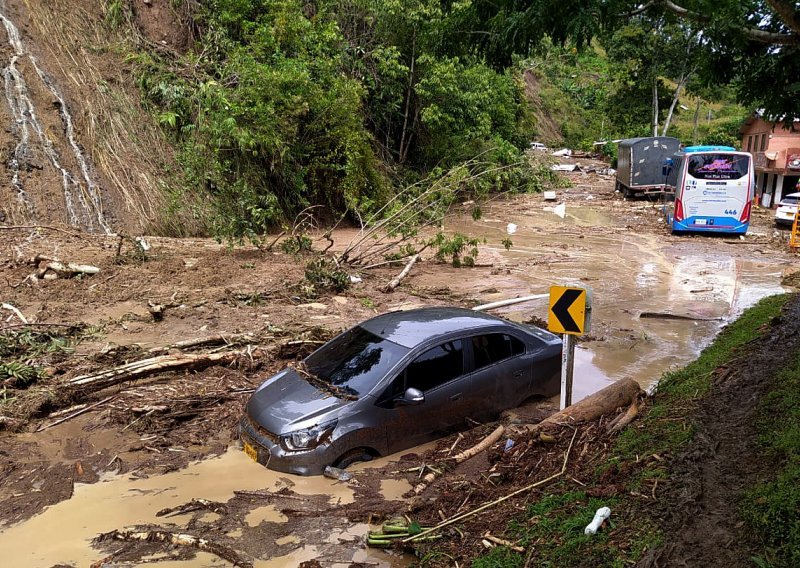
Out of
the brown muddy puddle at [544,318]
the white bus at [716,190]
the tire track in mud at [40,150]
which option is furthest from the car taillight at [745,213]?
the tire track in mud at [40,150]

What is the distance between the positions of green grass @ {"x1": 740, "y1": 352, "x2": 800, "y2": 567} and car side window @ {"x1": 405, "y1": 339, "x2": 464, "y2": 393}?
2.87 metres

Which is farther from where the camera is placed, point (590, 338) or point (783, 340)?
point (590, 338)

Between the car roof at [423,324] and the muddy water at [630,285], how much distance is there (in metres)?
2.16

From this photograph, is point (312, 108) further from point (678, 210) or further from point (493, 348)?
point (493, 348)

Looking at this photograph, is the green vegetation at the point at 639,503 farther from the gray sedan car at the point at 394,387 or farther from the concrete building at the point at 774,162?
the concrete building at the point at 774,162

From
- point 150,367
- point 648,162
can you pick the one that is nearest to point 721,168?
point 648,162

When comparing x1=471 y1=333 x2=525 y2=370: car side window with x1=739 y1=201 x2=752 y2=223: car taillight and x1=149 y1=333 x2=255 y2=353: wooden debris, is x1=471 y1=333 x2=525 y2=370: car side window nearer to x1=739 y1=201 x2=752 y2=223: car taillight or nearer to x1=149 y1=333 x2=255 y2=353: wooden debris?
x1=149 y1=333 x2=255 y2=353: wooden debris

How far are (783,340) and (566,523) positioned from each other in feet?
19.1

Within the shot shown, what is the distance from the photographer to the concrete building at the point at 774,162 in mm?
33312

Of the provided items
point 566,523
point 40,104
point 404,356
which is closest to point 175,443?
point 404,356

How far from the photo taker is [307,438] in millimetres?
6113

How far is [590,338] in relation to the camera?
448 inches

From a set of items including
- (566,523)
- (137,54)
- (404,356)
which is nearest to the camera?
(566,523)

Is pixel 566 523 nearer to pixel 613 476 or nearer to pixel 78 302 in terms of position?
pixel 613 476
